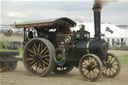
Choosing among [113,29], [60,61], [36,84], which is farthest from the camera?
[113,29]

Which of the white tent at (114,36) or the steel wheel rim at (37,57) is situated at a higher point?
the white tent at (114,36)

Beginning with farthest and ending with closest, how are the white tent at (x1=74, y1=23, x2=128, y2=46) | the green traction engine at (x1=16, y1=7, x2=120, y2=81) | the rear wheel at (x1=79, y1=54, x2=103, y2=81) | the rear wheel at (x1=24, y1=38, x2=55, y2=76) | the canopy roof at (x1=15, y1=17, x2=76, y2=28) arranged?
the white tent at (x1=74, y1=23, x2=128, y2=46) < the canopy roof at (x1=15, y1=17, x2=76, y2=28) < the rear wheel at (x1=24, y1=38, x2=55, y2=76) < the green traction engine at (x1=16, y1=7, x2=120, y2=81) < the rear wheel at (x1=79, y1=54, x2=103, y2=81)

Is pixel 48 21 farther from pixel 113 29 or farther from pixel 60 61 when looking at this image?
pixel 113 29

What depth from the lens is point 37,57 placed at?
317 inches

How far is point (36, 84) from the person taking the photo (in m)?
6.30

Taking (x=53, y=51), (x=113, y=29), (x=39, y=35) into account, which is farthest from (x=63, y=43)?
(x=113, y=29)

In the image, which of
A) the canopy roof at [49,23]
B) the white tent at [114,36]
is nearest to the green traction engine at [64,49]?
the canopy roof at [49,23]

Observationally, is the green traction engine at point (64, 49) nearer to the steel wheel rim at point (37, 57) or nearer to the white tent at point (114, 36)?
the steel wheel rim at point (37, 57)

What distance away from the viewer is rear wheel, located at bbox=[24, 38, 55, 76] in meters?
7.67

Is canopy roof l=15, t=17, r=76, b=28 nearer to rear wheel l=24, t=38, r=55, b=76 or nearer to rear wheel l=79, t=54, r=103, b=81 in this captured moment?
rear wheel l=24, t=38, r=55, b=76

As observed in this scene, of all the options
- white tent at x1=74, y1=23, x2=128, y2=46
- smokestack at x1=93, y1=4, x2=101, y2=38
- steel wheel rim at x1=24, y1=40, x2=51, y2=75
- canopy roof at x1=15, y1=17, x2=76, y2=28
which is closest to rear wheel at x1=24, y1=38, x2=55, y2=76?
steel wheel rim at x1=24, y1=40, x2=51, y2=75

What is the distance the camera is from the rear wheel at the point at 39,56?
7668 mm

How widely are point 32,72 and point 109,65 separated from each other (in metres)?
2.56

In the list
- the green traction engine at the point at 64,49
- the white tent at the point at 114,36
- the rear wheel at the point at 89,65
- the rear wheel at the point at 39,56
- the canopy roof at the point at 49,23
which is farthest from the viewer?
the white tent at the point at 114,36
